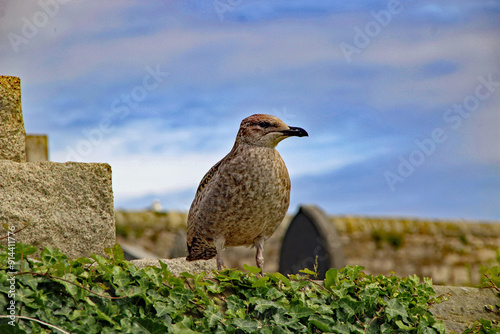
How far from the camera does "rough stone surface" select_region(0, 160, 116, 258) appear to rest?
14.9 feet

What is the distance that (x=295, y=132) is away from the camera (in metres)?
4.60

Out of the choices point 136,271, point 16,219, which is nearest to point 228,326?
point 136,271

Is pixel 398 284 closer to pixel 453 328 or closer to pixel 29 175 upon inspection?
pixel 453 328

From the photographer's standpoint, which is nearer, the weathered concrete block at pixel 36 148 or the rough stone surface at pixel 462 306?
the rough stone surface at pixel 462 306

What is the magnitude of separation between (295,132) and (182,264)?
2.20 metres

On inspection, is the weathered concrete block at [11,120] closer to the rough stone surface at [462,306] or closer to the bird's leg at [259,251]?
the bird's leg at [259,251]

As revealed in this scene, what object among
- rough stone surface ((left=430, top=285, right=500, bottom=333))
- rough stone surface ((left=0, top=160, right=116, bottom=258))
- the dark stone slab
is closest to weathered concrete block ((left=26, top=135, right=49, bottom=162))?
rough stone surface ((left=0, top=160, right=116, bottom=258))

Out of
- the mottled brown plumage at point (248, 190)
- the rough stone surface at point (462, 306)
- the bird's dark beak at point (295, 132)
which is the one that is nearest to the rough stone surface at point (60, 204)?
the mottled brown plumage at point (248, 190)

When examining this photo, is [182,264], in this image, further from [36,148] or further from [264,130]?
[36,148]

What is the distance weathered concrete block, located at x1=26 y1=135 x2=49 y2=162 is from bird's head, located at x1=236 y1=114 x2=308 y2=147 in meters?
3.23

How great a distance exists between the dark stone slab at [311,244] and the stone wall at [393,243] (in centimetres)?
256

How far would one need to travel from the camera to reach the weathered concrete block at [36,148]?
21.6 feet

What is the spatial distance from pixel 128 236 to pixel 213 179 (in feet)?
25.6

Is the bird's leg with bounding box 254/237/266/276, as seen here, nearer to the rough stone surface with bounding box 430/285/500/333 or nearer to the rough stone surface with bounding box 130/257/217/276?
the rough stone surface with bounding box 130/257/217/276
